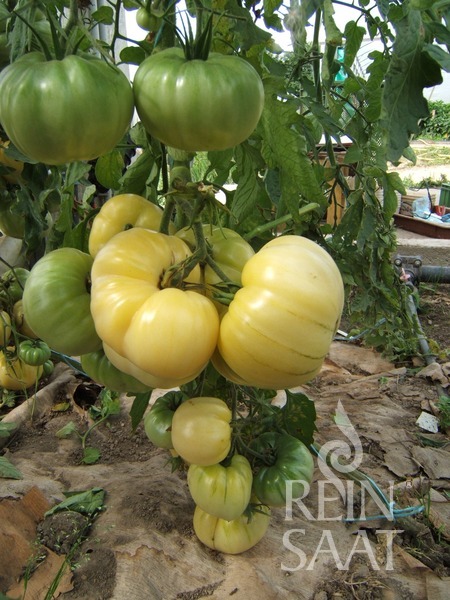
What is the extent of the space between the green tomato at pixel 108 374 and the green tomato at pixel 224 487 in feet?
1.23

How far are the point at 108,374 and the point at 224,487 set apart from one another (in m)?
0.43

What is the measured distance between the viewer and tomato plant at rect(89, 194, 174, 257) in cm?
80

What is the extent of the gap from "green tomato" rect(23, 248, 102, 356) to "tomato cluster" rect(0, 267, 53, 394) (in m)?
1.03

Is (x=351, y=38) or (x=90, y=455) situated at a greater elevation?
(x=351, y=38)

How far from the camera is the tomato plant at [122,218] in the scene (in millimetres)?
800

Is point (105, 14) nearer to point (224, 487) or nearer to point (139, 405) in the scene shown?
point (139, 405)

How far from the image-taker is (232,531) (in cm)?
137

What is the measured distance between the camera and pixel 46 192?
104 centimetres

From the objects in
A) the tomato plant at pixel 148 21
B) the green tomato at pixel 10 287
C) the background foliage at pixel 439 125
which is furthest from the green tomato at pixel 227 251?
the background foliage at pixel 439 125

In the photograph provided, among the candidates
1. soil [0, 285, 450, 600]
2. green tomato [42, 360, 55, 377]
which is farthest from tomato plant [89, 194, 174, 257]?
green tomato [42, 360, 55, 377]

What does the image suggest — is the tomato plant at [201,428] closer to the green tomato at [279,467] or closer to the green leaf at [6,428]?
the green tomato at [279,467]

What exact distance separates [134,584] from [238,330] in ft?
3.11

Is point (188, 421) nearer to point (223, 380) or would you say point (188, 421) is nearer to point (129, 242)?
point (223, 380)

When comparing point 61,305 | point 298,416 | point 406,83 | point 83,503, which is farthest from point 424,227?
point 61,305
